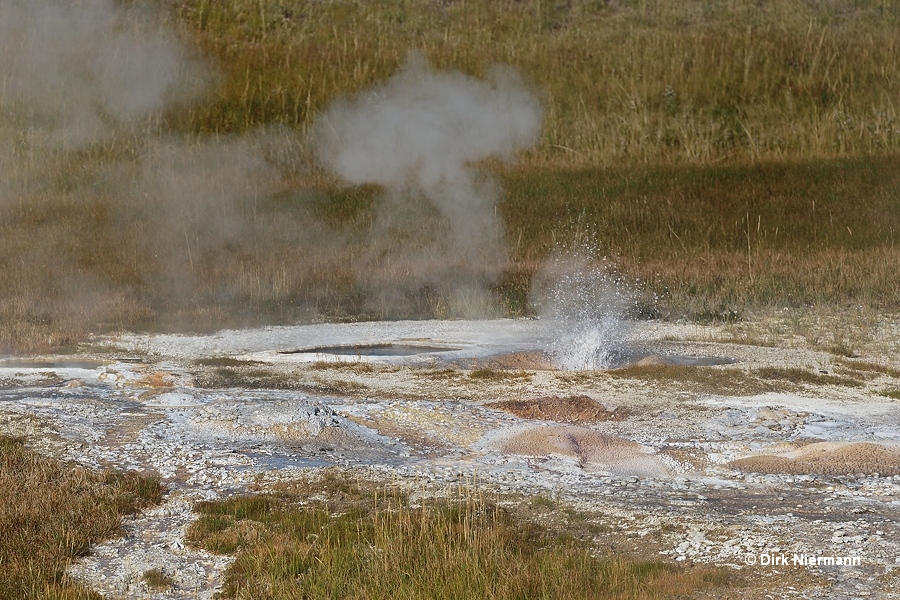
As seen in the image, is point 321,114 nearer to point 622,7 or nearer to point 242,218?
point 242,218

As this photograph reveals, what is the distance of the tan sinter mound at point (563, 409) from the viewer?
9992 millimetres

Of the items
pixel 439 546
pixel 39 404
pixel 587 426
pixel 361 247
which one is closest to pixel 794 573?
pixel 439 546

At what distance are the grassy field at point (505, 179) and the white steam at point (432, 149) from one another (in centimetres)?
28

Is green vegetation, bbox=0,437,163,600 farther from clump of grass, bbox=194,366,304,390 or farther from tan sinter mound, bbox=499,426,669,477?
clump of grass, bbox=194,366,304,390

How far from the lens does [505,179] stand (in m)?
22.6

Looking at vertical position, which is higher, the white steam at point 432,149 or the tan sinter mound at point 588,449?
the white steam at point 432,149

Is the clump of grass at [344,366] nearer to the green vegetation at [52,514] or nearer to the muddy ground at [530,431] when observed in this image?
the muddy ground at [530,431]

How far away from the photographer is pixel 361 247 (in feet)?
64.9

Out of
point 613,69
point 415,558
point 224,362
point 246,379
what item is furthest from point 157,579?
point 613,69

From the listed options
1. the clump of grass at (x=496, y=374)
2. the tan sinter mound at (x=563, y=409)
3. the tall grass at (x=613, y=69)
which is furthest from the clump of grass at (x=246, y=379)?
the tall grass at (x=613, y=69)

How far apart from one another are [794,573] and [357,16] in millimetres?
26566

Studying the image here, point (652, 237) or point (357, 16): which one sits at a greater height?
point (357, 16)

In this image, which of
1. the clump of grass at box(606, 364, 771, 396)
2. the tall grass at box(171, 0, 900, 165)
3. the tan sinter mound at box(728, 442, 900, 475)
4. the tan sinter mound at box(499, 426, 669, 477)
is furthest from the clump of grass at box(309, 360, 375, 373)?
the tall grass at box(171, 0, 900, 165)

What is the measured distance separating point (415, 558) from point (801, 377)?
651 cm
